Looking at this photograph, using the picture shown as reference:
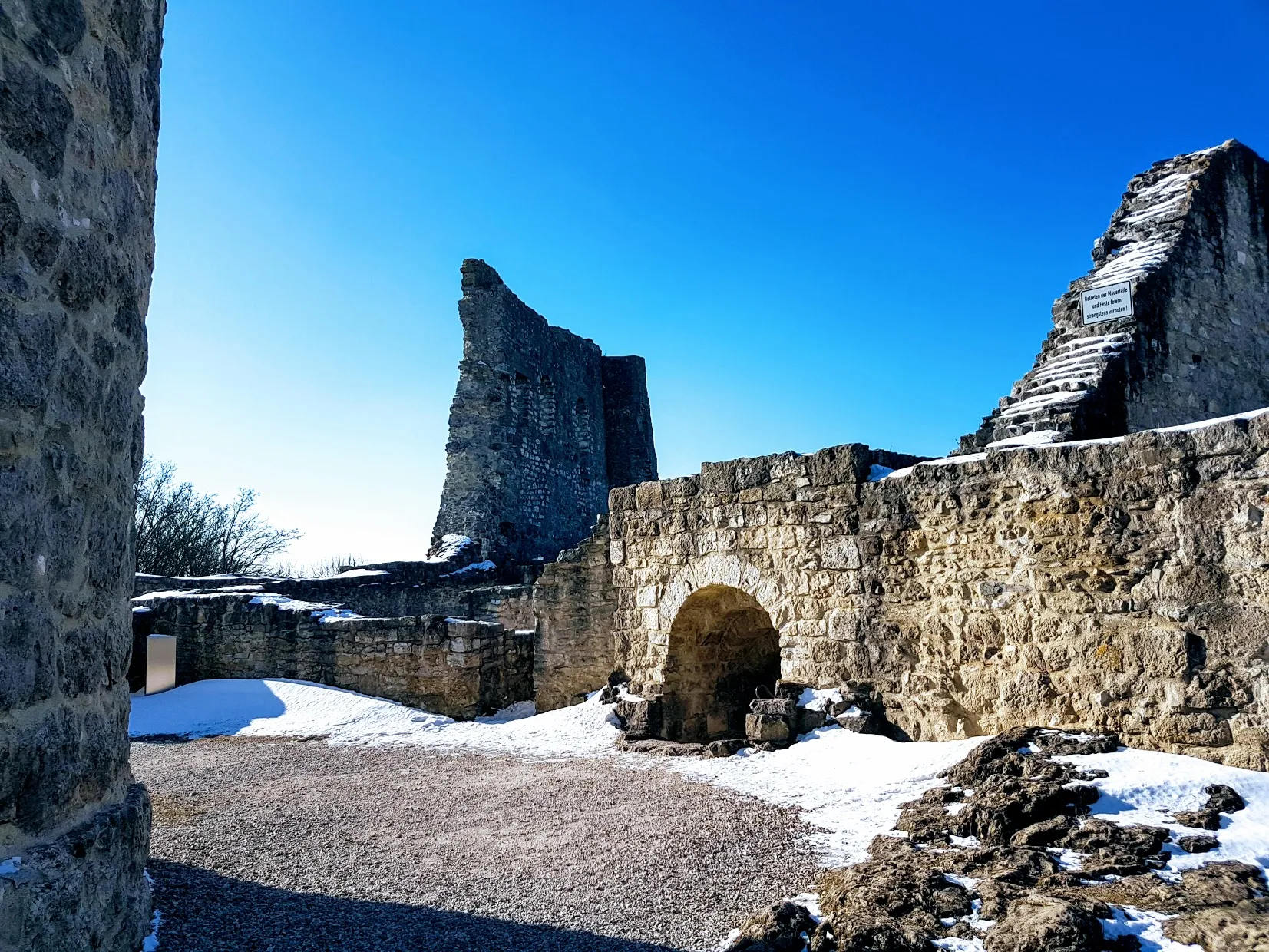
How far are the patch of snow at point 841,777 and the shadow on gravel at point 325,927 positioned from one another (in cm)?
147

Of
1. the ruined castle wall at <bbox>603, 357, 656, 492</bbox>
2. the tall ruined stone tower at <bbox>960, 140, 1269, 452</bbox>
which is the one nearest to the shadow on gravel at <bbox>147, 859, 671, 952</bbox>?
the tall ruined stone tower at <bbox>960, 140, 1269, 452</bbox>

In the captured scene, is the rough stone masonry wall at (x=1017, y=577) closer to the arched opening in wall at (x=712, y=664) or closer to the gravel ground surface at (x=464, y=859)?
the arched opening in wall at (x=712, y=664)

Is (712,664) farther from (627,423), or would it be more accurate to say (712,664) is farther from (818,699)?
(627,423)

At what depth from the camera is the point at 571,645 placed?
1030 cm

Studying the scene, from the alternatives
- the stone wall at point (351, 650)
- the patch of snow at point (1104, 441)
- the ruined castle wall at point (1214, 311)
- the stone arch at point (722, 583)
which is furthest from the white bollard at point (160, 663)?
the ruined castle wall at point (1214, 311)

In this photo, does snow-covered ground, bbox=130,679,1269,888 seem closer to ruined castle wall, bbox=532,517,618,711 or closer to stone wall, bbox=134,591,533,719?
stone wall, bbox=134,591,533,719

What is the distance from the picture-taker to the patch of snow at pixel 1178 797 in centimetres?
380

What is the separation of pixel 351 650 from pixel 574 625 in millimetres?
2815

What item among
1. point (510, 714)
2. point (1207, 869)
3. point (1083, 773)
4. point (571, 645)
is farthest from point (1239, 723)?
point (510, 714)

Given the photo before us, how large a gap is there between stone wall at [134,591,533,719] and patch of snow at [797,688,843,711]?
4.46m

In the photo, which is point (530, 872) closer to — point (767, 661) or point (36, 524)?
point (36, 524)

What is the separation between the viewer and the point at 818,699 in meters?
7.13

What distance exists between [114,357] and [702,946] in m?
2.74

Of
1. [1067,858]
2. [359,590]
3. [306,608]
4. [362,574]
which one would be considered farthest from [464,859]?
[362,574]
